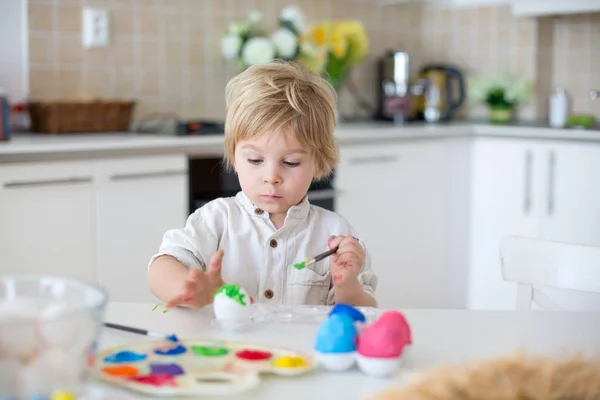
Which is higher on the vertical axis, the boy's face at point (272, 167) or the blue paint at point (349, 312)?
the boy's face at point (272, 167)

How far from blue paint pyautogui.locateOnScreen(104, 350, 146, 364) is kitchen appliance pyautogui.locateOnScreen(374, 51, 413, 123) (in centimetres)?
302

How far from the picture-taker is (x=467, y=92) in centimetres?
430

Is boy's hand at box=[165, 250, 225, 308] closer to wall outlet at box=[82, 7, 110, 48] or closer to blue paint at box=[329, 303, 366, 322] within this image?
blue paint at box=[329, 303, 366, 322]

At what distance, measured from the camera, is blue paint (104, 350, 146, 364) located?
0.94 metres

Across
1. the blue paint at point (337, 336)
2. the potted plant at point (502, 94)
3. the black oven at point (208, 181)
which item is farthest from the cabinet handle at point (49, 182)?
the potted plant at point (502, 94)

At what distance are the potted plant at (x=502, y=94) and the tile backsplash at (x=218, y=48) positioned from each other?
0.32ft

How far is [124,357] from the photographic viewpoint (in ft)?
3.12

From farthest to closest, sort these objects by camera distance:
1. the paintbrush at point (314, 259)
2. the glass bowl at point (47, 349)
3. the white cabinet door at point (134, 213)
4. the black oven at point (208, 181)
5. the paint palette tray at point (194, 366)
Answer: the black oven at point (208, 181), the white cabinet door at point (134, 213), the paintbrush at point (314, 259), the paint palette tray at point (194, 366), the glass bowl at point (47, 349)

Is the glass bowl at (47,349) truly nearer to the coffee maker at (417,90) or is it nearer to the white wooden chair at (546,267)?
the white wooden chair at (546,267)

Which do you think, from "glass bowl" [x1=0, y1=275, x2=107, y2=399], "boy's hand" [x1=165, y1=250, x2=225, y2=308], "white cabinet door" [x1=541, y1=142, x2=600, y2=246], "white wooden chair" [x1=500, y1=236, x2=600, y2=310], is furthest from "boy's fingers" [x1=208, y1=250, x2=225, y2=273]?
"white cabinet door" [x1=541, y1=142, x2=600, y2=246]

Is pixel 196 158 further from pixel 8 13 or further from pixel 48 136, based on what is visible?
pixel 8 13

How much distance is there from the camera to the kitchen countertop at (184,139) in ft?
8.14

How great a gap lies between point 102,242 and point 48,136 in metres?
0.47

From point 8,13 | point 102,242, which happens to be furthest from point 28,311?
point 8,13
